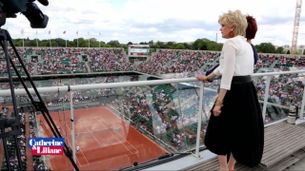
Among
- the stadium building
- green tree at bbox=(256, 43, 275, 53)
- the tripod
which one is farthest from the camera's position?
green tree at bbox=(256, 43, 275, 53)

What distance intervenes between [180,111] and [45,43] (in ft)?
143

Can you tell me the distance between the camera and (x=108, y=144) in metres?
2.51

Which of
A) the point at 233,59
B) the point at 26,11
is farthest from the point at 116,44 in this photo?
the point at 26,11

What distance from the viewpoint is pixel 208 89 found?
7.95 ft

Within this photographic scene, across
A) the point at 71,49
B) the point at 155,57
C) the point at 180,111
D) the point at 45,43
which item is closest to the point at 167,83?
the point at 180,111

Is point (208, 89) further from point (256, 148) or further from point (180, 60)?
point (180, 60)

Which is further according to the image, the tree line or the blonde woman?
the tree line

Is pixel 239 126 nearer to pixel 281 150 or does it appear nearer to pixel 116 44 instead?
pixel 281 150

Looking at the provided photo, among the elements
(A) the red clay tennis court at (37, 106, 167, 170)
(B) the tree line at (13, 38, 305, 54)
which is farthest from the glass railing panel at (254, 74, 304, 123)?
(B) the tree line at (13, 38, 305, 54)

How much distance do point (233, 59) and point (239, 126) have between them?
0.51 m

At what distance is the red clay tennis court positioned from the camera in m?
2.06

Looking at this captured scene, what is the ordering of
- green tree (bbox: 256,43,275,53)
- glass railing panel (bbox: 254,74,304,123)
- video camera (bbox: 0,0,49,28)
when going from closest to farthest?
video camera (bbox: 0,0,49,28), glass railing panel (bbox: 254,74,304,123), green tree (bbox: 256,43,275,53)

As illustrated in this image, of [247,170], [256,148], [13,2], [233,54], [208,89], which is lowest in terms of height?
[247,170]

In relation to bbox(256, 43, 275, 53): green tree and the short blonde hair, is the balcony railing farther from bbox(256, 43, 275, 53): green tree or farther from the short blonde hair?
bbox(256, 43, 275, 53): green tree
